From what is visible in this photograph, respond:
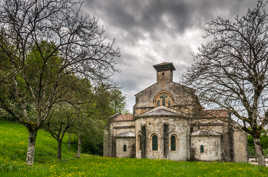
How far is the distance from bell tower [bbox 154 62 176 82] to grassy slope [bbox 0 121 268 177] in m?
17.3

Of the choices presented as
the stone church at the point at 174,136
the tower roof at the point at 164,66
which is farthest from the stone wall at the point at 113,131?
the tower roof at the point at 164,66

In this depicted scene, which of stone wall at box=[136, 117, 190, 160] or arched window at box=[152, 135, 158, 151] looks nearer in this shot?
stone wall at box=[136, 117, 190, 160]

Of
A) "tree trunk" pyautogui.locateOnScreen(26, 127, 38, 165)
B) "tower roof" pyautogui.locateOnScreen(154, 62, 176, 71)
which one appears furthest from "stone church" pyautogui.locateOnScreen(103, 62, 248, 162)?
"tree trunk" pyautogui.locateOnScreen(26, 127, 38, 165)

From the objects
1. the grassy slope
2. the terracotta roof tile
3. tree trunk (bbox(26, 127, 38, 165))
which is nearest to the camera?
the grassy slope

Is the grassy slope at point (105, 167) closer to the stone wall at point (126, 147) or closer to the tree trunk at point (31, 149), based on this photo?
the tree trunk at point (31, 149)

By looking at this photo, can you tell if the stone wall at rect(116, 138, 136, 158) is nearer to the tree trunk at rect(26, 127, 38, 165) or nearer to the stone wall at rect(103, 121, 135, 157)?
the stone wall at rect(103, 121, 135, 157)

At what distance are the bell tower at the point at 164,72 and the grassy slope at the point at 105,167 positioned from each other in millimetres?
17310

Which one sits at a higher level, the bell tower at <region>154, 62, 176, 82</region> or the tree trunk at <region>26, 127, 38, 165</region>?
the bell tower at <region>154, 62, 176, 82</region>

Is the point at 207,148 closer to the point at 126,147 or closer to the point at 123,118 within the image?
the point at 126,147

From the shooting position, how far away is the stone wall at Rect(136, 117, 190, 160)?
26609 millimetres

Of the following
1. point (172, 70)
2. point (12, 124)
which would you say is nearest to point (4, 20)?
point (172, 70)

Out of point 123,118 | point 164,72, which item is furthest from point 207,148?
point 123,118

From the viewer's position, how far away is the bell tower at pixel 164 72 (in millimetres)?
34031

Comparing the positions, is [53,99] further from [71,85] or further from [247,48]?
[247,48]
